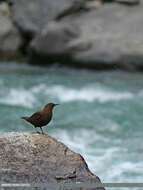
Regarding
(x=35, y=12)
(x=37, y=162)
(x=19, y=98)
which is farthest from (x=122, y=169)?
(x=35, y=12)

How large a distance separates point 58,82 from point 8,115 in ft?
7.85

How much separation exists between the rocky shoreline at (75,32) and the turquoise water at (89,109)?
1.00 feet

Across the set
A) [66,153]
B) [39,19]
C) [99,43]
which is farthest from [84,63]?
[66,153]

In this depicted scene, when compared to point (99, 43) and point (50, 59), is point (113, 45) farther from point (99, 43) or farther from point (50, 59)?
point (50, 59)

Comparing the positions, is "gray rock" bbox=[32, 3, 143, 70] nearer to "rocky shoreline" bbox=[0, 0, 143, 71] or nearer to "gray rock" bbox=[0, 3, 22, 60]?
"rocky shoreline" bbox=[0, 0, 143, 71]

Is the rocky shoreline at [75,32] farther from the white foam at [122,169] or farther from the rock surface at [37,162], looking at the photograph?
the rock surface at [37,162]

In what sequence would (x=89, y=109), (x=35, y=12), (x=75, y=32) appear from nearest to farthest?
1. (x=89, y=109)
2. (x=75, y=32)
3. (x=35, y=12)

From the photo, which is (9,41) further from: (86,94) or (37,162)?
(37,162)

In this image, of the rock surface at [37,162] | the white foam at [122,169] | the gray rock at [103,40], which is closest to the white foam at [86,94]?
the gray rock at [103,40]

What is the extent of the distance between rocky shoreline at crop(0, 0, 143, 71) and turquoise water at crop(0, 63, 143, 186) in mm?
306

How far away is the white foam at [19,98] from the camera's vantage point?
8.98 meters

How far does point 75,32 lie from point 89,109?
3455mm

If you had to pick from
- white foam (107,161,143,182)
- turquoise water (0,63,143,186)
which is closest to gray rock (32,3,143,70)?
turquoise water (0,63,143,186)

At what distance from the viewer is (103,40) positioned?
11.6 m
